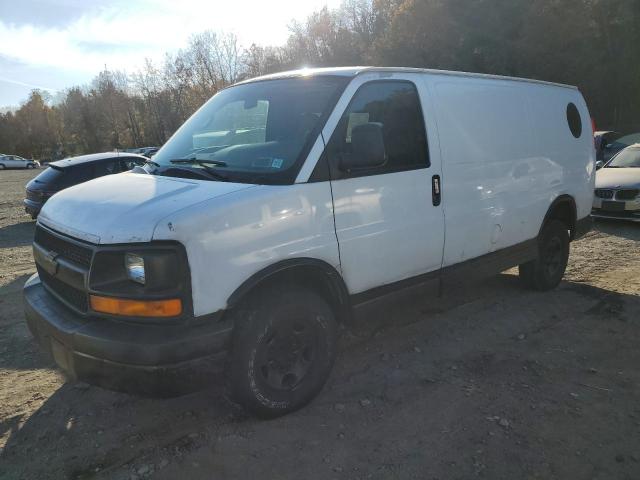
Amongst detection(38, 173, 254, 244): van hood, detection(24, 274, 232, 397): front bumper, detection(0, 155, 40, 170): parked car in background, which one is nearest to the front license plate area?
detection(38, 173, 254, 244): van hood

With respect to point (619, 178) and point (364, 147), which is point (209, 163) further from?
point (619, 178)

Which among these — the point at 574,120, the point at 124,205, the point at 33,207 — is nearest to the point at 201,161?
the point at 124,205

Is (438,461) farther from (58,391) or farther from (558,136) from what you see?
(558,136)

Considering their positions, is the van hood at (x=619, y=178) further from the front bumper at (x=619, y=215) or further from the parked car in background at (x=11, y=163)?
the parked car in background at (x=11, y=163)

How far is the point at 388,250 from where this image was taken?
12.1 ft

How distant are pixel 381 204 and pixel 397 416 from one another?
146 cm

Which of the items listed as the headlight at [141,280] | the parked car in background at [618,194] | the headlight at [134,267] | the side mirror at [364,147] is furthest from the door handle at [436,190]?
the parked car in background at [618,194]

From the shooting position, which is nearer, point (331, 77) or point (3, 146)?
point (331, 77)

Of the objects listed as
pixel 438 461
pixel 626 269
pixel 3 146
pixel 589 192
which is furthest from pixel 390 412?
pixel 3 146

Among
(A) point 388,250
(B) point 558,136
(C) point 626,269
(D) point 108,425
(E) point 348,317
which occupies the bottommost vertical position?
(C) point 626,269

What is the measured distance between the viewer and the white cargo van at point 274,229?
273 centimetres

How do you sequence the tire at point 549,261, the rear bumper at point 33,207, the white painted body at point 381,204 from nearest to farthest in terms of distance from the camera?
the white painted body at point 381,204 < the tire at point 549,261 < the rear bumper at point 33,207

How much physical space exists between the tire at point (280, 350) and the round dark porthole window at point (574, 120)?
13.3 feet

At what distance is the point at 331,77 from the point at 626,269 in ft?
17.3
